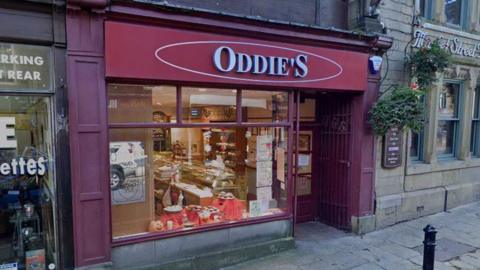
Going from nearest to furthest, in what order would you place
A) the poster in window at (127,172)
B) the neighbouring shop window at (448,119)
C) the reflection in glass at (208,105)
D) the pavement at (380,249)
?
1. the poster in window at (127,172)
2. the reflection in glass at (208,105)
3. the pavement at (380,249)
4. the neighbouring shop window at (448,119)

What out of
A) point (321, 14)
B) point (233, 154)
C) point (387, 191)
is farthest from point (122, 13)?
point (387, 191)

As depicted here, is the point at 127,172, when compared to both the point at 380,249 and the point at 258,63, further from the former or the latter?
the point at 380,249

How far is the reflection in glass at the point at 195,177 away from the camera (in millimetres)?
4727

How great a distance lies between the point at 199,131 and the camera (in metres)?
5.18

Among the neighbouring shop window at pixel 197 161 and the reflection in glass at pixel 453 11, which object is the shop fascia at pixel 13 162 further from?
the reflection in glass at pixel 453 11

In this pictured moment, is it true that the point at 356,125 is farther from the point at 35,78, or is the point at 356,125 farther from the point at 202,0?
the point at 35,78

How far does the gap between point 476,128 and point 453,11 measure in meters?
3.13

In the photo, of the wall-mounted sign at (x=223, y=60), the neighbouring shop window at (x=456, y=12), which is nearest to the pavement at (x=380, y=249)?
the wall-mounted sign at (x=223, y=60)

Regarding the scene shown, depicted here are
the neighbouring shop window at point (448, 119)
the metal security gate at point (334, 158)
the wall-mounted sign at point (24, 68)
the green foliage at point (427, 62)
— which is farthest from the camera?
the neighbouring shop window at point (448, 119)

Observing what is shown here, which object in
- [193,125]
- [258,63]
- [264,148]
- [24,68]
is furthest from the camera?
[264,148]

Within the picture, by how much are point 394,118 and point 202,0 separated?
12.2 ft

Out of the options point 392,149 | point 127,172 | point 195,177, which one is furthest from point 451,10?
point 127,172

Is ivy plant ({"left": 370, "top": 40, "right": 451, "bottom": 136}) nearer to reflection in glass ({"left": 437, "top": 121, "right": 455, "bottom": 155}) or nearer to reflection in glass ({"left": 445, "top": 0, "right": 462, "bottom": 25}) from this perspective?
reflection in glass ({"left": 445, "top": 0, "right": 462, "bottom": 25})

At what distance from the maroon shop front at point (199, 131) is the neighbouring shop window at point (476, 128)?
14.0 feet
